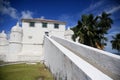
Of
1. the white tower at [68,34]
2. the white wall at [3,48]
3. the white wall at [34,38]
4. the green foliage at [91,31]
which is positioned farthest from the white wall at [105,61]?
the white wall at [3,48]

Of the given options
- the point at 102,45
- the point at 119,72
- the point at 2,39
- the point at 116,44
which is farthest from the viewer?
the point at 116,44

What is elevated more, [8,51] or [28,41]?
[28,41]

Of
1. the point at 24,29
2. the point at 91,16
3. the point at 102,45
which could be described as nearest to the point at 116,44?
the point at 102,45

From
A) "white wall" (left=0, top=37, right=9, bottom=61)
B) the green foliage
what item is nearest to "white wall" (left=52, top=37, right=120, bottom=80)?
the green foliage

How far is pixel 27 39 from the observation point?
2425cm

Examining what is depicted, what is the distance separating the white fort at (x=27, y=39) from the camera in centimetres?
2191

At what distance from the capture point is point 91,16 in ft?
71.8

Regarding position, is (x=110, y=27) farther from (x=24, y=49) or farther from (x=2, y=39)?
(x=2, y=39)

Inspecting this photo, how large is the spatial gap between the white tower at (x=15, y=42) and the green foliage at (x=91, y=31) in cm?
1058

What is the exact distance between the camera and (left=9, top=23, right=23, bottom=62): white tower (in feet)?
71.4

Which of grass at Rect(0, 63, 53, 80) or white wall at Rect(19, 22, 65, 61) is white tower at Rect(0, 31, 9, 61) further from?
grass at Rect(0, 63, 53, 80)

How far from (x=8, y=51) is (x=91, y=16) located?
16.3 meters

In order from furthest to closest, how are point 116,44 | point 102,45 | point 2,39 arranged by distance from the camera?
point 116,44 < point 2,39 < point 102,45

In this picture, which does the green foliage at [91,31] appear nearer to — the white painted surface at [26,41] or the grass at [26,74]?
the white painted surface at [26,41]
